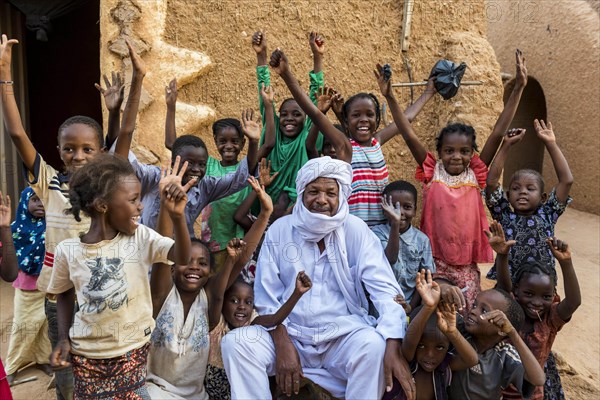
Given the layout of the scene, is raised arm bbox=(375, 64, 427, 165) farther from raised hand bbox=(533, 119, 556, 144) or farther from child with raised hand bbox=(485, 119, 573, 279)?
raised hand bbox=(533, 119, 556, 144)

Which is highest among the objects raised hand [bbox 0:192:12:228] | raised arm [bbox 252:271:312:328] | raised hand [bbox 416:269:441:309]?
raised hand [bbox 0:192:12:228]

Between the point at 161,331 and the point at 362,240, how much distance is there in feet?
3.78

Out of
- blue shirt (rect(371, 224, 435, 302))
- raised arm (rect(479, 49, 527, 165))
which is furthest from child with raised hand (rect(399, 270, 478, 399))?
raised arm (rect(479, 49, 527, 165))

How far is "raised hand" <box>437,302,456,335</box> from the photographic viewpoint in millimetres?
2498

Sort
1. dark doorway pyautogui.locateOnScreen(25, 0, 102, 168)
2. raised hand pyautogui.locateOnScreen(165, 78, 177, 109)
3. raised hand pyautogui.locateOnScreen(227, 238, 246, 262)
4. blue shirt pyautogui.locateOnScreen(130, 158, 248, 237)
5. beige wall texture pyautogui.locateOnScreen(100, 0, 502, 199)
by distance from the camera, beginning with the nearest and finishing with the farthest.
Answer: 1. raised hand pyautogui.locateOnScreen(227, 238, 246, 262)
2. blue shirt pyautogui.locateOnScreen(130, 158, 248, 237)
3. raised hand pyautogui.locateOnScreen(165, 78, 177, 109)
4. beige wall texture pyautogui.locateOnScreen(100, 0, 502, 199)
5. dark doorway pyautogui.locateOnScreen(25, 0, 102, 168)

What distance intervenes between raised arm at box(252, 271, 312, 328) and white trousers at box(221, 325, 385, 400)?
5 cm

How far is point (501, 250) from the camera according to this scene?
120 inches

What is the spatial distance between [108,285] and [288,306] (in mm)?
858

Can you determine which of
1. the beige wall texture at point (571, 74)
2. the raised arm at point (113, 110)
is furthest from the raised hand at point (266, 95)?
the beige wall texture at point (571, 74)

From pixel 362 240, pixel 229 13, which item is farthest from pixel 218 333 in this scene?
pixel 229 13

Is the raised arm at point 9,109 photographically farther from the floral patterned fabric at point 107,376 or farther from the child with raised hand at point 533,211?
the child with raised hand at point 533,211

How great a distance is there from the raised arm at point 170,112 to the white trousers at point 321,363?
1679 millimetres

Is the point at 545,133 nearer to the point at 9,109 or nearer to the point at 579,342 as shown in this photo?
the point at 579,342

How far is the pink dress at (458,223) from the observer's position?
357 cm
